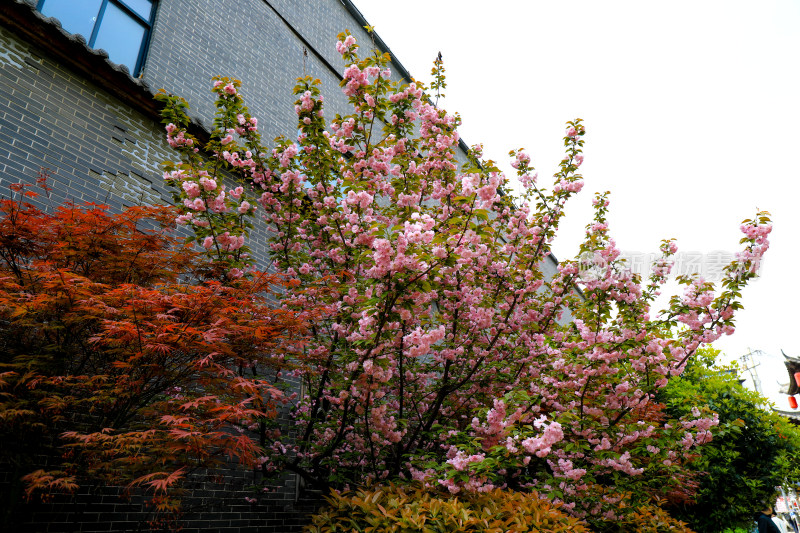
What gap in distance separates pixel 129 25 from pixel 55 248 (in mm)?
3920

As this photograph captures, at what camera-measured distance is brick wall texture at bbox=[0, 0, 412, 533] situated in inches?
169

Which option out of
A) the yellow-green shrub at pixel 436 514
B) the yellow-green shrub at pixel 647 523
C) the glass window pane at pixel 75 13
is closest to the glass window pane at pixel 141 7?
the glass window pane at pixel 75 13

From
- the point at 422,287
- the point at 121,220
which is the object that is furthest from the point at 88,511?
the point at 422,287

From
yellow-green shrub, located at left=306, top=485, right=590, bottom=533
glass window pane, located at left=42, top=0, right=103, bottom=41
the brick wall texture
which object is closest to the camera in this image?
yellow-green shrub, located at left=306, top=485, right=590, bottom=533

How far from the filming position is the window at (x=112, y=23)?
5273 mm

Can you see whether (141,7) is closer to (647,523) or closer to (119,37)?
(119,37)

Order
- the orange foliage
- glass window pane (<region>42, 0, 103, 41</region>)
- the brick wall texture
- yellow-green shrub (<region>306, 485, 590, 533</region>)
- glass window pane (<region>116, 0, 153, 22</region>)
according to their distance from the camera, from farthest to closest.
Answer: glass window pane (<region>116, 0, 153, 22</region>) → glass window pane (<region>42, 0, 103, 41</region>) → the brick wall texture → yellow-green shrub (<region>306, 485, 590, 533</region>) → the orange foliage

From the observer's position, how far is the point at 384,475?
17.1ft

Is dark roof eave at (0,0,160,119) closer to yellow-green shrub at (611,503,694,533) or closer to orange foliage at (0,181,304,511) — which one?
orange foliage at (0,181,304,511)

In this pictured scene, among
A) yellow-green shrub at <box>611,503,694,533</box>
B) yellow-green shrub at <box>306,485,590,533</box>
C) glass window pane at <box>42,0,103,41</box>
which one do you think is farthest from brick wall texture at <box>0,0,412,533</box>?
yellow-green shrub at <box>611,503,694,533</box>

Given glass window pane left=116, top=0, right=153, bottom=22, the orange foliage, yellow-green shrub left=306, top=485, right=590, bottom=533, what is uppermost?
glass window pane left=116, top=0, right=153, bottom=22

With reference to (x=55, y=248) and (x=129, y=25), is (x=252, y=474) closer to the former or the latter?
(x=55, y=248)

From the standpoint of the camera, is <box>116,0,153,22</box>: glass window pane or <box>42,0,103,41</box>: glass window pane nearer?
<box>42,0,103,41</box>: glass window pane

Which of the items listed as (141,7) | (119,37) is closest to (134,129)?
(119,37)
